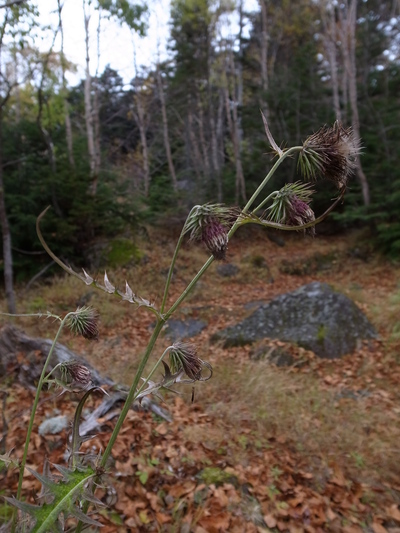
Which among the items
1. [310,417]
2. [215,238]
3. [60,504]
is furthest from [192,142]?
[60,504]

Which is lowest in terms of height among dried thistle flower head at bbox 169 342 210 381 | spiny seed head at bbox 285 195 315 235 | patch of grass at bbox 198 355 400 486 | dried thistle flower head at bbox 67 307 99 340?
patch of grass at bbox 198 355 400 486

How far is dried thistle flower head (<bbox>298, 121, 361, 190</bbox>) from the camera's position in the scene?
0.93 meters

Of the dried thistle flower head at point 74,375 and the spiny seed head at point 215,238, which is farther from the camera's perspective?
the dried thistle flower head at point 74,375

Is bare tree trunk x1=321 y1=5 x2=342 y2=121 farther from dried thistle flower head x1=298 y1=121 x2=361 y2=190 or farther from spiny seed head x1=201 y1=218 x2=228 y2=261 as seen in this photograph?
spiny seed head x1=201 y1=218 x2=228 y2=261

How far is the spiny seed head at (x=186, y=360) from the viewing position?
103 centimetres

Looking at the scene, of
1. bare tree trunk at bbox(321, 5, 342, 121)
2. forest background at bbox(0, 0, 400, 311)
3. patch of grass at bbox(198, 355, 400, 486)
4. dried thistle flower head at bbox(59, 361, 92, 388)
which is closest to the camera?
dried thistle flower head at bbox(59, 361, 92, 388)

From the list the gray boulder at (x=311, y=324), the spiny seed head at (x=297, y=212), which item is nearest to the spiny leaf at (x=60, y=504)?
the spiny seed head at (x=297, y=212)

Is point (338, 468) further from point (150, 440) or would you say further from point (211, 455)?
point (150, 440)

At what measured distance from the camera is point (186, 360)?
1.04 metres

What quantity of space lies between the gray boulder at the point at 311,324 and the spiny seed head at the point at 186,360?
16.7 feet

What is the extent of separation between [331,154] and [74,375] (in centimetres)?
97

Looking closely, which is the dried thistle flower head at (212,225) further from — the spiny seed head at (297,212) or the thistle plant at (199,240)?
the spiny seed head at (297,212)

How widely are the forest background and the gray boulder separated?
2.70m

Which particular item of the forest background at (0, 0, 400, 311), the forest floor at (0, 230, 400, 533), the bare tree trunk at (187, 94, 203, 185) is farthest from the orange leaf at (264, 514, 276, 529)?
the bare tree trunk at (187, 94, 203, 185)
